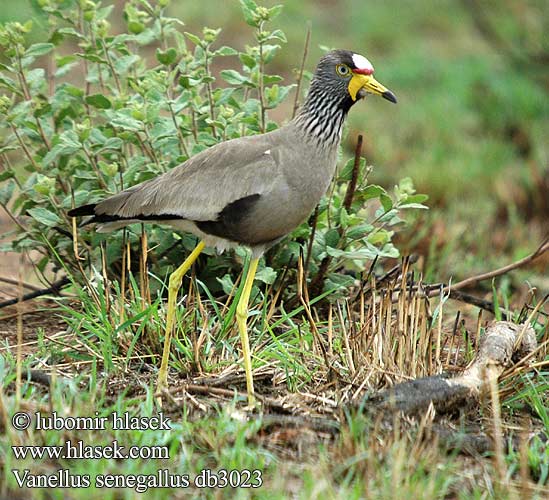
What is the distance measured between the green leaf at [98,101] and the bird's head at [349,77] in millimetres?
→ 959

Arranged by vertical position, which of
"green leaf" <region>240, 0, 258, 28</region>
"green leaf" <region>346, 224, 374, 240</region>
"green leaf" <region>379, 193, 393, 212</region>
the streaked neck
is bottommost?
"green leaf" <region>346, 224, 374, 240</region>

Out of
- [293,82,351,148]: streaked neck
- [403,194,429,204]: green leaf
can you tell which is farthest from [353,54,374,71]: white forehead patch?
[403,194,429,204]: green leaf

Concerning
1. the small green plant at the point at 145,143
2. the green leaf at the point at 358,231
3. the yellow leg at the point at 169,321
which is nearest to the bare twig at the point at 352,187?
the small green plant at the point at 145,143

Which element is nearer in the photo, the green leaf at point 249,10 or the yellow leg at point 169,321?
the yellow leg at point 169,321

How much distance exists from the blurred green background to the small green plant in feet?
1.40

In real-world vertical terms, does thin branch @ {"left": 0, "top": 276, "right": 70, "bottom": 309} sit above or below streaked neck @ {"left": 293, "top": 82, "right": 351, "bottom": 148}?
below

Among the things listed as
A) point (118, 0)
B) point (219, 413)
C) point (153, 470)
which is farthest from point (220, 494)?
point (118, 0)

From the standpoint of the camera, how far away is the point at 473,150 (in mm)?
8172

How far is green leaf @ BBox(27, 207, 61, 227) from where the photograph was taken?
3.88m

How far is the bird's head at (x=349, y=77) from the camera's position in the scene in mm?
3590

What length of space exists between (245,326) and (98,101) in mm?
1265

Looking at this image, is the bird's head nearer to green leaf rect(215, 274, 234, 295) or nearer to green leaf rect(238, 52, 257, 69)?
green leaf rect(238, 52, 257, 69)

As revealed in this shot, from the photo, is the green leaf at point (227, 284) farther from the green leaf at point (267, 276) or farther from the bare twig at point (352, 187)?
the bare twig at point (352, 187)

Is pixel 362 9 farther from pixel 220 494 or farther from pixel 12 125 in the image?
pixel 220 494
